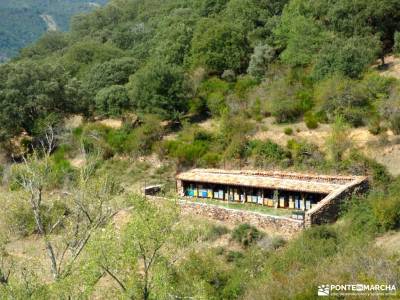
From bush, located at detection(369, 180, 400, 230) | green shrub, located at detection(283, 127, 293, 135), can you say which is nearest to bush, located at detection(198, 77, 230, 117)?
green shrub, located at detection(283, 127, 293, 135)

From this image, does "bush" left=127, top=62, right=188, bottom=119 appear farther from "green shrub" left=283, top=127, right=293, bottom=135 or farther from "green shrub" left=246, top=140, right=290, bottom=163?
"green shrub" left=283, top=127, right=293, bottom=135

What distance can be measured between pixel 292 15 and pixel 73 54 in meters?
27.8

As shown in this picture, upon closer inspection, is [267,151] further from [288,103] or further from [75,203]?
[75,203]

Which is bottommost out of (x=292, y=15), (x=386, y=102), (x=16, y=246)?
(x=16, y=246)

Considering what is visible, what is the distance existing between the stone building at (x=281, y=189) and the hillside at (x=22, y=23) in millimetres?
116138

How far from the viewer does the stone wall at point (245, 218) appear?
878 inches

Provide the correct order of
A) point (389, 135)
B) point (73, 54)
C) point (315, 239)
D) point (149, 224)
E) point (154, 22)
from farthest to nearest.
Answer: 1. point (154, 22)
2. point (73, 54)
3. point (389, 135)
4. point (315, 239)
5. point (149, 224)

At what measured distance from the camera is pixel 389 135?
30.0 metres

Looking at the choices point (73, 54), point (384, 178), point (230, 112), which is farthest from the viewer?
point (73, 54)

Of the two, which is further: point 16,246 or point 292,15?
point 292,15

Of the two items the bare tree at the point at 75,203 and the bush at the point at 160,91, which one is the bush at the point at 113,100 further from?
the bare tree at the point at 75,203

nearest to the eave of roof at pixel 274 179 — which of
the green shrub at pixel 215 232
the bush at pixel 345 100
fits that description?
the green shrub at pixel 215 232

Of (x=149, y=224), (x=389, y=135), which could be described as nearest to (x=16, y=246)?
(x=149, y=224)

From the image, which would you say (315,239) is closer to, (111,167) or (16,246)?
(16,246)
